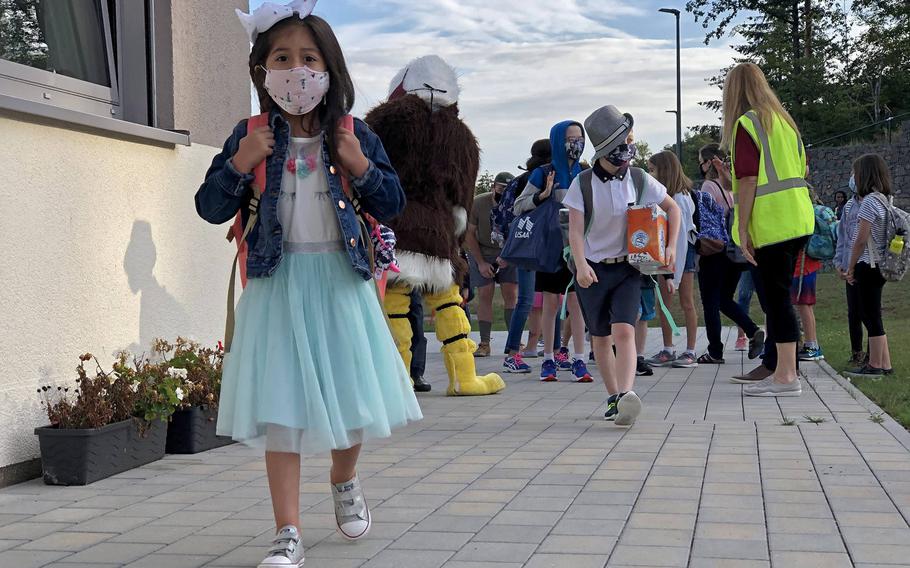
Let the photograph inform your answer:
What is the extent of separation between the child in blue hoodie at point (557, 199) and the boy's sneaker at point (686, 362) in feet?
4.74

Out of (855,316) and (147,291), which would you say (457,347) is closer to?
(147,291)

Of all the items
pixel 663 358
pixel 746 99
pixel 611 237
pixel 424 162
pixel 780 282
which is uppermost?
pixel 746 99

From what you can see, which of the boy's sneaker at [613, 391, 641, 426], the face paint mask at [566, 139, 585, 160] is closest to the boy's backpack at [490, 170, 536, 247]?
the face paint mask at [566, 139, 585, 160]

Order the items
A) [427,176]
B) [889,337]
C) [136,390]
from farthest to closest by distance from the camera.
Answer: [889,337], [427,176], [136,390]

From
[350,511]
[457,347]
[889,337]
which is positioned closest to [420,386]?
[457,347]

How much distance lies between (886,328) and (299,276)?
13.6 meters

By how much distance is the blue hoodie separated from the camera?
9.48 metres

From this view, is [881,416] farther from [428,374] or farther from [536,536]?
[428,374]

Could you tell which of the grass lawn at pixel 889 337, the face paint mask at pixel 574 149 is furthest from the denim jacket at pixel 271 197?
the face paint mask at pixel 574 149

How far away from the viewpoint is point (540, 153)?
1047 cm

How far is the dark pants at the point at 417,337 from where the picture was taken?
28.5 ft

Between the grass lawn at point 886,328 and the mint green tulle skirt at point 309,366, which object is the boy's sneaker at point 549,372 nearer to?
the grass lawn at point 886,328

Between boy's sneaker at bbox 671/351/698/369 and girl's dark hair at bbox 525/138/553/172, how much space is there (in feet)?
7.55

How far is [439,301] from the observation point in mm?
8523
